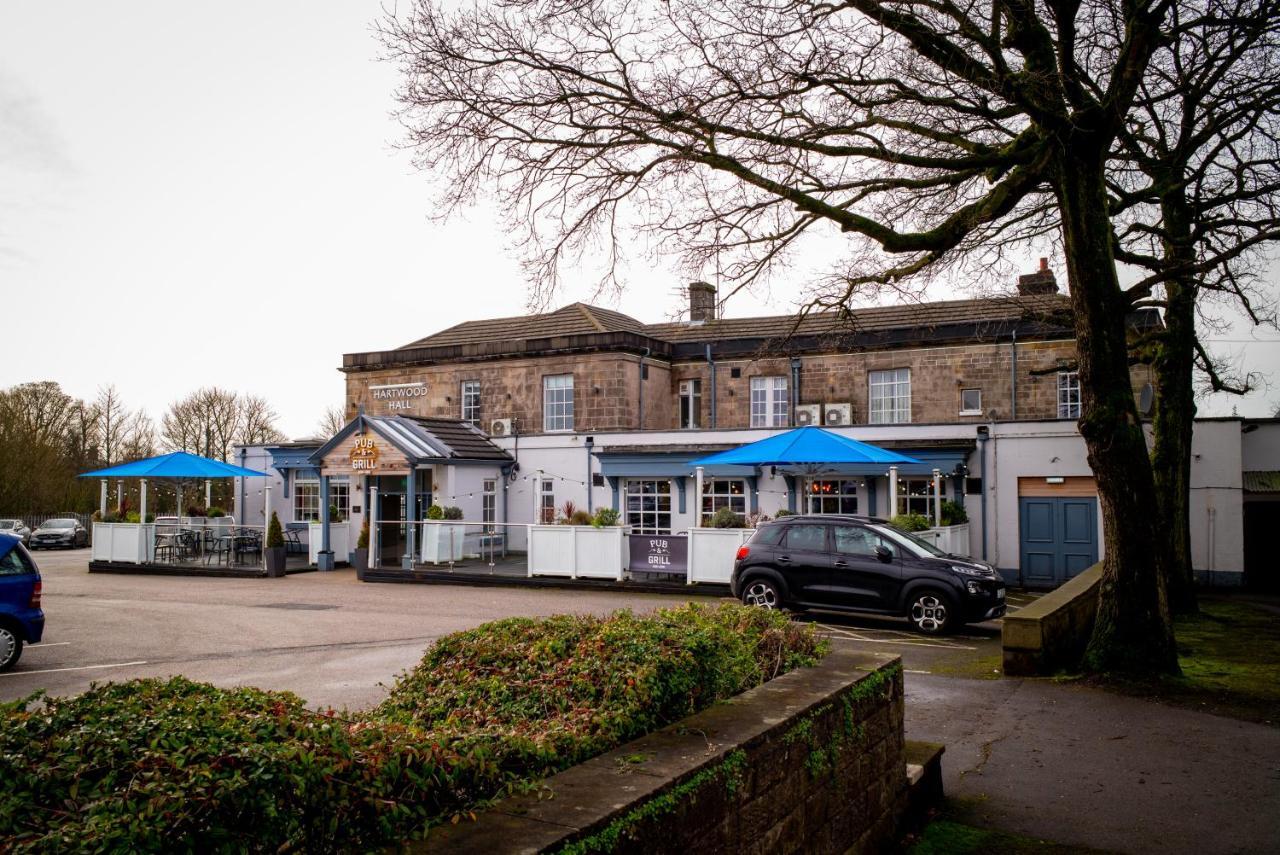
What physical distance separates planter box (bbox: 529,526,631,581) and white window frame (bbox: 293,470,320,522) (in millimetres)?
13370

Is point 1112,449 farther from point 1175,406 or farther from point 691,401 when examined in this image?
point 691,401

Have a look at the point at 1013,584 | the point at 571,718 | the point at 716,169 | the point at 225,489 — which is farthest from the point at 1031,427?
the point at 225,489

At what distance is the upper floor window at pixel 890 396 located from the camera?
96.6 feet

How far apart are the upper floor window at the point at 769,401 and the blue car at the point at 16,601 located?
74.6ft

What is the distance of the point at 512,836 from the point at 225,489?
5590 centimetres

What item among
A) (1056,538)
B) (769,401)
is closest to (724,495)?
(769,401)

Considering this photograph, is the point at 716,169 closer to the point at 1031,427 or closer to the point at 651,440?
the point at 1031,427

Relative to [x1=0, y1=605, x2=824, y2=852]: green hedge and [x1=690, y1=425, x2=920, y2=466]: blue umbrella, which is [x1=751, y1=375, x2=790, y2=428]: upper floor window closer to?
[x1=690, y1=425, x2=920, y2=466]: blue umbrella

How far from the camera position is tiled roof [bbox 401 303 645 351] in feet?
112

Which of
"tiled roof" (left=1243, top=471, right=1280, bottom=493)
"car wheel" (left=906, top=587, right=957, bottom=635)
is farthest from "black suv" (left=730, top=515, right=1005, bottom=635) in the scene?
"tiled roof" (left=1243, top=471, right=1280, bottom=493)

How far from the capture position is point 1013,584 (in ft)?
73.6

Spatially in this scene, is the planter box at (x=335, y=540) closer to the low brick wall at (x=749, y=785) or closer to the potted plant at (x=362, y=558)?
the potted plant at (x=362, y=558)

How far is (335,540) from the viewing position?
2859 cm

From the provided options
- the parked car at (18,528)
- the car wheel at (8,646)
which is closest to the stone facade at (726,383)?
the car wheel at (8,646)
